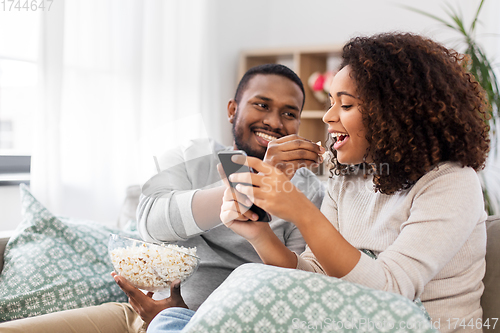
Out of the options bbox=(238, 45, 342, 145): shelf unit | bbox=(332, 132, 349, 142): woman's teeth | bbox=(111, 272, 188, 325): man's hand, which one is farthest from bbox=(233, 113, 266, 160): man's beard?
bbox=(238, 45, 342, 145): shelf unit

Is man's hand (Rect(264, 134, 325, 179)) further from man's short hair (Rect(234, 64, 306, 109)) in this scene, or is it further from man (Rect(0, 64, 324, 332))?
man's short hair (Rect(234, 64, 306, 109))

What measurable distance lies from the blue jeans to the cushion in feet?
2.24

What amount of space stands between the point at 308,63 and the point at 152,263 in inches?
78.2

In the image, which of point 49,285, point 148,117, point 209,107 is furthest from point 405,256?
point 209,107

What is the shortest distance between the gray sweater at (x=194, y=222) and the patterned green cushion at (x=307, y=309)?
47 cm

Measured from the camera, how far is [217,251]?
1.33 meters

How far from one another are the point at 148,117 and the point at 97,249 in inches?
40.3

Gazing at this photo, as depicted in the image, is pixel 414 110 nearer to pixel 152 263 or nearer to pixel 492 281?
pixel 492 281

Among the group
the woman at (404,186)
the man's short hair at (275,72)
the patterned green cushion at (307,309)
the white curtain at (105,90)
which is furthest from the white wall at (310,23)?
the patterned green cushion at (307,309)

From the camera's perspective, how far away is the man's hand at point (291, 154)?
0.99 m

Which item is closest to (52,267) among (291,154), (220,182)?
(220,182)

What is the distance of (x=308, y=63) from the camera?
8.98ft

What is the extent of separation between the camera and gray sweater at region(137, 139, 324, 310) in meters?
1.20

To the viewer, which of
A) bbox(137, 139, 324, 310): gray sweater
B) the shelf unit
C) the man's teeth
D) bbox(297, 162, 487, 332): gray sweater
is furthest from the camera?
the shelf unit
